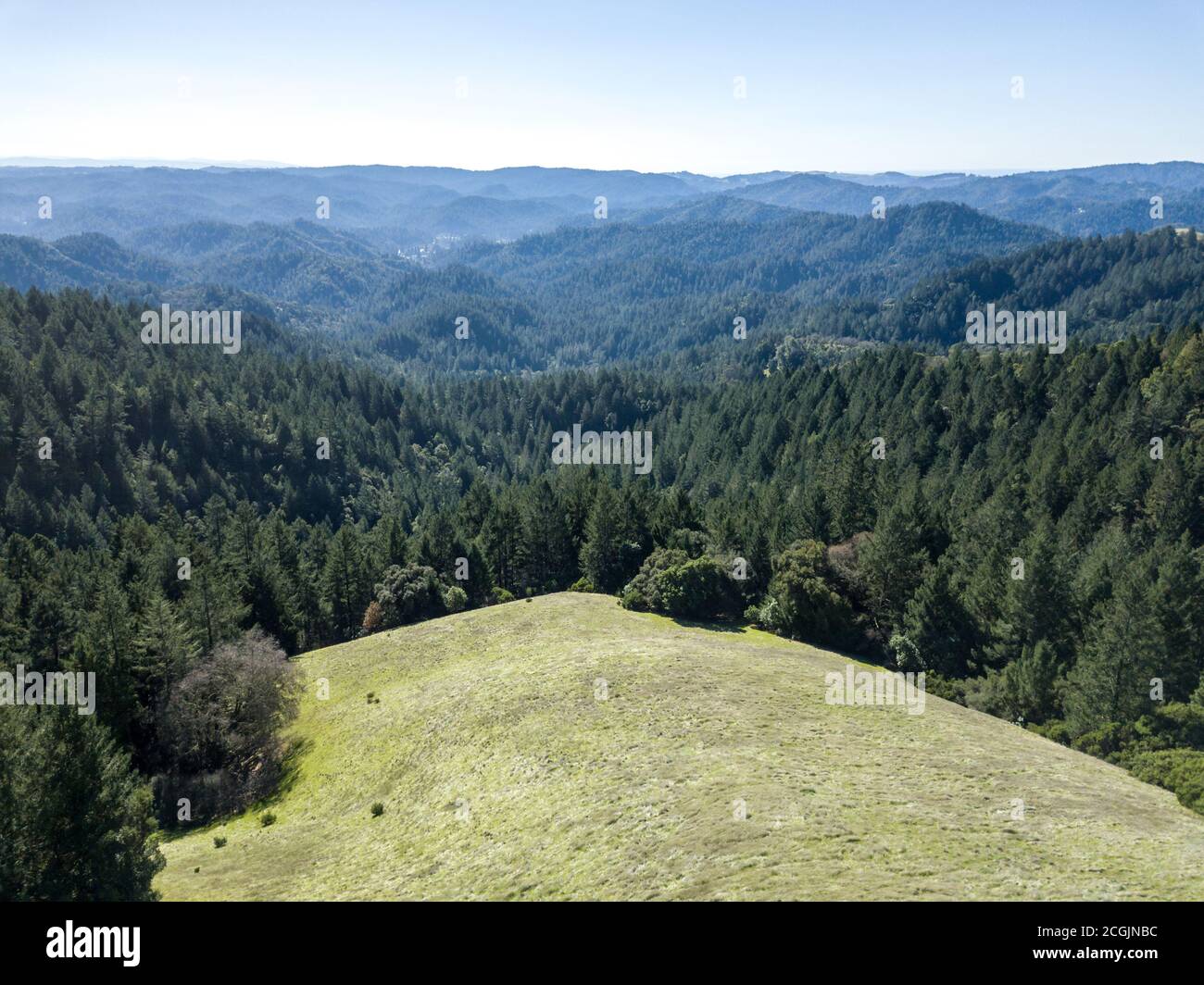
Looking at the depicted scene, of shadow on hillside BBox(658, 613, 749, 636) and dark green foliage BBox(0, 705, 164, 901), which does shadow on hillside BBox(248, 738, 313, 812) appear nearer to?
dark green foliage BBox(0, 705, 164, 901)

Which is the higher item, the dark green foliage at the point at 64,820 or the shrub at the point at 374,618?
the dark green foliage at the point at 64,820

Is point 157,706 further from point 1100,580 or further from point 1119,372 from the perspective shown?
point 1119,372

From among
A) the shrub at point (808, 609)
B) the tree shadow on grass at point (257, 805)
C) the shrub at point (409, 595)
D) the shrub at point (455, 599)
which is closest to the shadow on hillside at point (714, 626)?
the shrub at point (808, 609)

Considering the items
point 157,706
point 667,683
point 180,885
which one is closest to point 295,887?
point 180,885

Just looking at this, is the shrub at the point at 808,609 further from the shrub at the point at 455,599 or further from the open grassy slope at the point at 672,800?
the shrub at the point at 455,599

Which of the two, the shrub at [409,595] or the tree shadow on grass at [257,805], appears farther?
the shrub at [409,595]

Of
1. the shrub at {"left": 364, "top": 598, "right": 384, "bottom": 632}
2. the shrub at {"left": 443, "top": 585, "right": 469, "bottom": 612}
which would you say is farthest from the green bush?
the shrub at {"left": 364, "top": 598, "right": 384, "bottom": 632}
